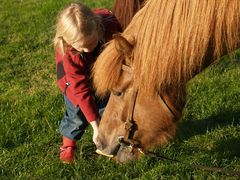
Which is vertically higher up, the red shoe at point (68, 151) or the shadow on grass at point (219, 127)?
the red shoe at point (68, 151)

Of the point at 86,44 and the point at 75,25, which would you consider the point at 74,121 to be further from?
the point at 75,25

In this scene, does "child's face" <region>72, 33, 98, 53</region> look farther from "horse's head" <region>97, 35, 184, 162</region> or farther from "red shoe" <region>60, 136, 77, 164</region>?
"red shoe" <region>60, 136, 77, 164</region>

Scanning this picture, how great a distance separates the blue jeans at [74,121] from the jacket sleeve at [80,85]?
0.91ft

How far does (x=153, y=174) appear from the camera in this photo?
11.2 feet

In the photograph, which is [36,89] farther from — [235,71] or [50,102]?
[235,71]

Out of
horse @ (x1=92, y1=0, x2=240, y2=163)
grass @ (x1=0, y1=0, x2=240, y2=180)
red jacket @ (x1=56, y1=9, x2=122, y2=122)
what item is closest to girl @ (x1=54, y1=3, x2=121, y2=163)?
red jacket @ (x1=56, y1=9, x2=122, y2=122)

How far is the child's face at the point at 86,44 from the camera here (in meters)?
3.07

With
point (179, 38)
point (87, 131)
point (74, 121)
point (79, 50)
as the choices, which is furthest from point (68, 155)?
point (179, 38)

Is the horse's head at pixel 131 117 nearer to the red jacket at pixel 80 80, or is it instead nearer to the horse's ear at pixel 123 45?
the horse's ear at pixel 123 45

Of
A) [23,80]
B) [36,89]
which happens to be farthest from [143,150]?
[23,80]

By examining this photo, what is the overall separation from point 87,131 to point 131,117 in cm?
126

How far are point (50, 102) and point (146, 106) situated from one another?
1.88 metres

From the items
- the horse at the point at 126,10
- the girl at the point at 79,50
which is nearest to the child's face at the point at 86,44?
the girl at the point at 79,50

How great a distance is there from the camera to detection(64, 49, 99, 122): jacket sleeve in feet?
10.4
